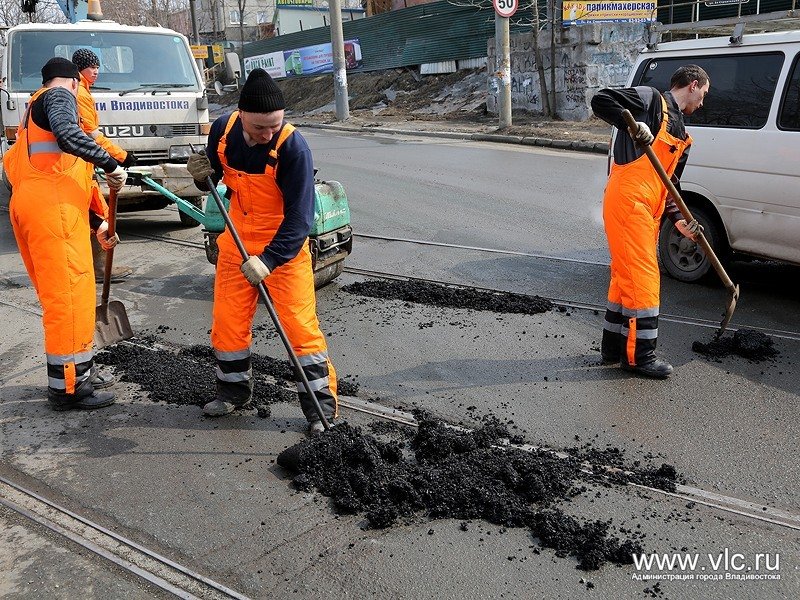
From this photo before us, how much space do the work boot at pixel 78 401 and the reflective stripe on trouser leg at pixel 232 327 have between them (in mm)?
750

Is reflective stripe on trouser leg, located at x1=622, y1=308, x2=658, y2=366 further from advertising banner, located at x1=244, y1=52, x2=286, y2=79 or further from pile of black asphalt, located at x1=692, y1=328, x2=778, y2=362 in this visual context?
advertising banner, located at x1=244, y1=52, x2=286, y2=79

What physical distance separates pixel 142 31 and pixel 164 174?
2.14 metres

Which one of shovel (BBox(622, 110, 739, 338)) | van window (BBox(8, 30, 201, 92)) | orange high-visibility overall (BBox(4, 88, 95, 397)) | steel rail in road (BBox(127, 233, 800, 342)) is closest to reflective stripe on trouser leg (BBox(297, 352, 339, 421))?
orange high-visibility overall (BBox(4, 88, 95, 397))

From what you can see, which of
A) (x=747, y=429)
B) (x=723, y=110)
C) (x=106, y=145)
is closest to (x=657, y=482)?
(x=747, y=429)

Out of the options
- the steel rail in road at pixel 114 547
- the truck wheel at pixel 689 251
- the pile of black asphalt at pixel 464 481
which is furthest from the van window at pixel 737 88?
the steel rail in road at pixel 114 547

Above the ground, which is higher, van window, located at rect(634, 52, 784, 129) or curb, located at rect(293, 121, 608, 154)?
van window, located at rect(634, 52, 784, 129)

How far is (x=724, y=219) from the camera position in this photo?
21.2 ft

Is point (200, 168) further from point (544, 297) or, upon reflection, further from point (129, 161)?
point (544, 297)

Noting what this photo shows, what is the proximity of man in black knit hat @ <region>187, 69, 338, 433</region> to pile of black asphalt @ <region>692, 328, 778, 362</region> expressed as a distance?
8.70ft

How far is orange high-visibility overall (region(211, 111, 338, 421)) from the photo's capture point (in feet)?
13.6

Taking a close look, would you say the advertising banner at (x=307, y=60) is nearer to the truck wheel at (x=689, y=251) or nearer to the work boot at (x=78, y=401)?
the truck wheel at (x=689, y=251)

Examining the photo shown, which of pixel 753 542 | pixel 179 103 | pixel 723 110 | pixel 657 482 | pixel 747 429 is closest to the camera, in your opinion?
pixel 753 542

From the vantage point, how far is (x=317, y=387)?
13.9 feet

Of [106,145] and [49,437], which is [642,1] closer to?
[106,145]
